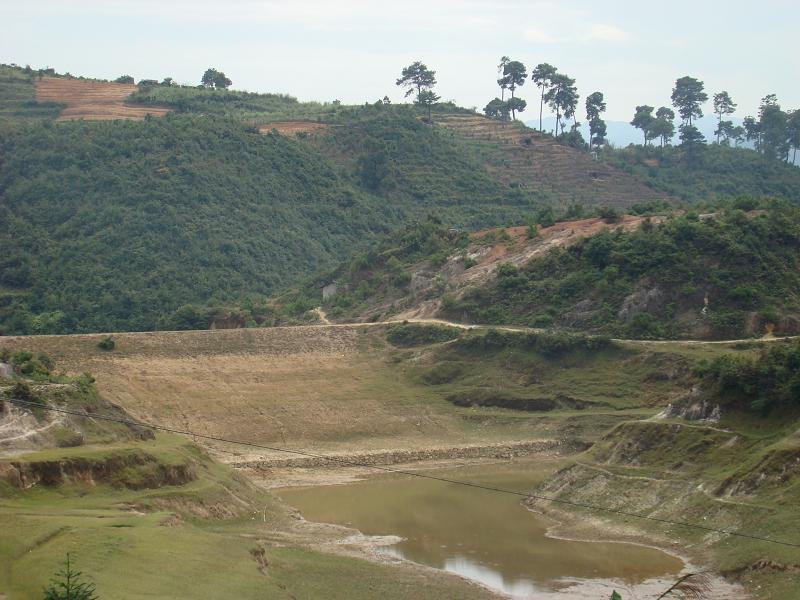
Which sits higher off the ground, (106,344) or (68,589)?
(106,344)

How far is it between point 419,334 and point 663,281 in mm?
14759

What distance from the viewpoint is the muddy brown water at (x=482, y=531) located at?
3888cm

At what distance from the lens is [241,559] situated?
34.9 metres

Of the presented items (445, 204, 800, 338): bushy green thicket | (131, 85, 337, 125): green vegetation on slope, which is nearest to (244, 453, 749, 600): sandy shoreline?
(445, 204, 800, 338): bushy green thicket

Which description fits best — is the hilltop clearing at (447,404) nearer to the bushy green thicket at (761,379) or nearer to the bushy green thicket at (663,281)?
the bushy green thicket at (761,379)

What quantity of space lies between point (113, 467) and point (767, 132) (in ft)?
414

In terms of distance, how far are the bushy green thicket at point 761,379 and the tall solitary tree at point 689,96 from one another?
114 meters

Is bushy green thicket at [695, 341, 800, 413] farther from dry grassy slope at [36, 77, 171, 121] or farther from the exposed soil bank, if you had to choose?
dry grassy slope at [36, 77, 171, 121]

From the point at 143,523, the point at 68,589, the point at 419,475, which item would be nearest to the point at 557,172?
the point at 419,475

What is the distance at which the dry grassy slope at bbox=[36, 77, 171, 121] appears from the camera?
123312 millimetres

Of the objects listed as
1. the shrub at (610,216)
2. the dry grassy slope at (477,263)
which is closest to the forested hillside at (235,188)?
the dry grassy slope at (477,263)

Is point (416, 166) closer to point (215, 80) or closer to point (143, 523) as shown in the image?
point (215, 80)

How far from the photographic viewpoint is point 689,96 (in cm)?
15825

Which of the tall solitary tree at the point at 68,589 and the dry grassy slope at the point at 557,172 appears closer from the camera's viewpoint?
the tall solitary tree at the point at 68,589
